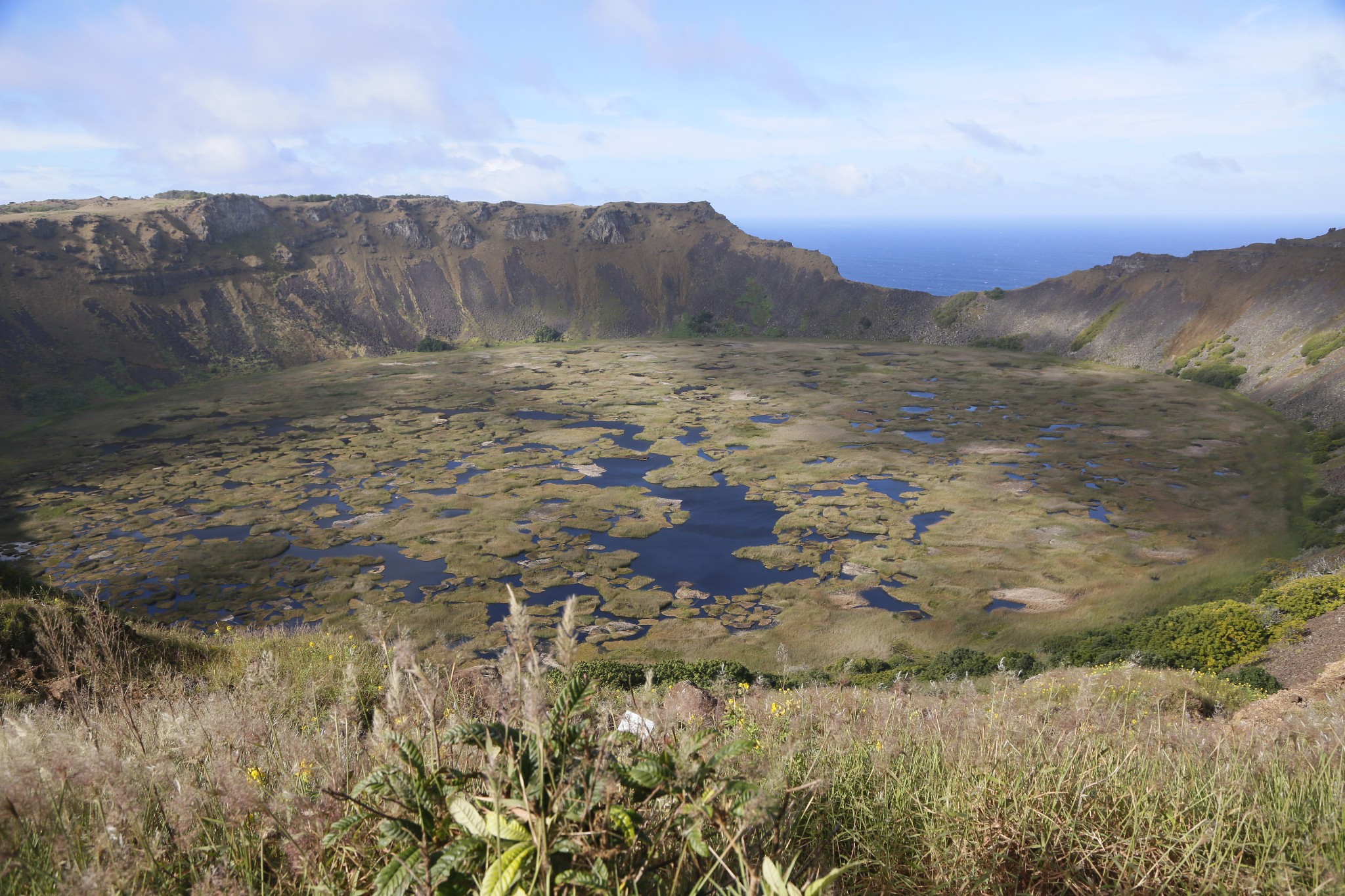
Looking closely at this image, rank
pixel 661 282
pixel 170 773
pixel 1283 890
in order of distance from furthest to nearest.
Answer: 1. pixel 661 282
2. pixel 170 773
3. pixel 1283 890

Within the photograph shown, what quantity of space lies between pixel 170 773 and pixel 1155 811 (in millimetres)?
6134

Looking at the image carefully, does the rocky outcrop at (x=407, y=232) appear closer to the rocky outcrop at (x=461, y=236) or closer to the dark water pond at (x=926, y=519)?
the rocky outcrop at (x=461, y=236)

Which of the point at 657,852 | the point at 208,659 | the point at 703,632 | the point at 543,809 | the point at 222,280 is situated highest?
the point at 222,280

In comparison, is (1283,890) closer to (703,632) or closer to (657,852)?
(657,852)

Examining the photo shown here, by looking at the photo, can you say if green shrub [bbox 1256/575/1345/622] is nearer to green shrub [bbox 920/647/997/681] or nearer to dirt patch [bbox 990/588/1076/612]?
dirt patch [bbox 990/588/1076/612]

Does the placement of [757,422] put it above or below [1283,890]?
below

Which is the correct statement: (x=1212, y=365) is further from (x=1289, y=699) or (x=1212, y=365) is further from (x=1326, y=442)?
(x=1289, y=699)

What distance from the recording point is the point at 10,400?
67.1 m

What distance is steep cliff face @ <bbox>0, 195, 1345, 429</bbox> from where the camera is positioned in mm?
75438

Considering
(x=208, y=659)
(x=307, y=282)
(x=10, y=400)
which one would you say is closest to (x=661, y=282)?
(x=307, y=282)

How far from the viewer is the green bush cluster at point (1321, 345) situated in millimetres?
62469

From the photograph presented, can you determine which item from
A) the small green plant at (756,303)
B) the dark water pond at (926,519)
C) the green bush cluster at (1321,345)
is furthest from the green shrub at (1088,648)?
the small green plant at (756,303)

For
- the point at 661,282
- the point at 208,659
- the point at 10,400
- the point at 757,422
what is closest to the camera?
the point at 208,659

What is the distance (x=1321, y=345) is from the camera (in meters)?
63.9
